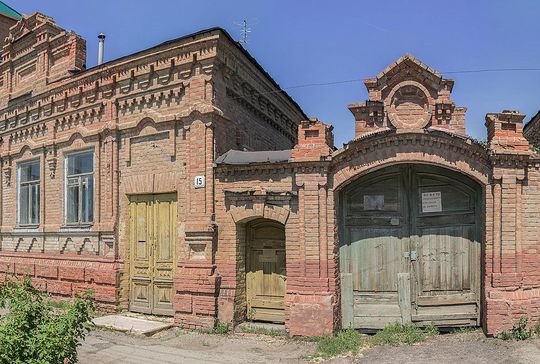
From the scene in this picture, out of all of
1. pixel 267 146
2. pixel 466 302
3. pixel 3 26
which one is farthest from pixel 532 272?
pixel 3 26

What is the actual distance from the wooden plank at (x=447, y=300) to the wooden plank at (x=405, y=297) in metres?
0.19

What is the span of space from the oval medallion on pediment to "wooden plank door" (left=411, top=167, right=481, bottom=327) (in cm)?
88

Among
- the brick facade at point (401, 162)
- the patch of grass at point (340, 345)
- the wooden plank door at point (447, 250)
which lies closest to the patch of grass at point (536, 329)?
the brick facade at point (401, 162)

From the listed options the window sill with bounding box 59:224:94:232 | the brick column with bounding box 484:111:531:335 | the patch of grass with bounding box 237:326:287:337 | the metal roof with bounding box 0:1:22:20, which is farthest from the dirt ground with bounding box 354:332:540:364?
the metal roof with bounding box 0:1:22:20

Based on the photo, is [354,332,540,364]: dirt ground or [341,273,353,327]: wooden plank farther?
[341,273,353,327]: wooden plank

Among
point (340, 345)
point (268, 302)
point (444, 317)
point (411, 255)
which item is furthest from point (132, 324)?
point (444, 317)

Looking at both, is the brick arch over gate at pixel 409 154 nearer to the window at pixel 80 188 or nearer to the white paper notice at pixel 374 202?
the white paper notice at pixel 374 202

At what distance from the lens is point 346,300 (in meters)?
8.05

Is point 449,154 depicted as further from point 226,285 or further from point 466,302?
point 226,285

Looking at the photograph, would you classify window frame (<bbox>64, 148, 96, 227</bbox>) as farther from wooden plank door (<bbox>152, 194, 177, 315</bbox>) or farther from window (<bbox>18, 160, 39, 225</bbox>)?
wooden plank door (<bbox>152, 194, 177, 315</bbox>)

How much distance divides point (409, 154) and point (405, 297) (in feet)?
8.09

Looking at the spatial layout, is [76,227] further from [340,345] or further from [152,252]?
[340,345]

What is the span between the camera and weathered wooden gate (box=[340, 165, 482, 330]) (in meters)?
7.79

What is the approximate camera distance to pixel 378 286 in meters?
8.00
